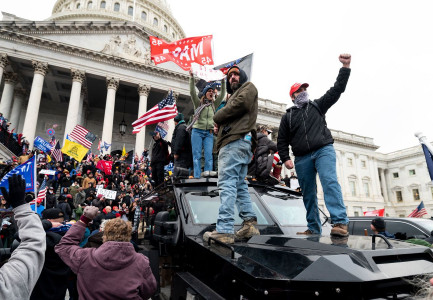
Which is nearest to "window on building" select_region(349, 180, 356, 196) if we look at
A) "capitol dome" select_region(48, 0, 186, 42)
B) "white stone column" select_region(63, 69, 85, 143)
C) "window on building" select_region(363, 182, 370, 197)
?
"window on building" select_region(363, 182, 370, 197)

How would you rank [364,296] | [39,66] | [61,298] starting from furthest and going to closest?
[39,66] → [61,298] → [364,296]

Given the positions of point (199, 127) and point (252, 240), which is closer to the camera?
point (252, 240)

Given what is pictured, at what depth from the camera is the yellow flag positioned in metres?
15.9

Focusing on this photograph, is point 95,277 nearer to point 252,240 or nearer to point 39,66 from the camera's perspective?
point 252,240

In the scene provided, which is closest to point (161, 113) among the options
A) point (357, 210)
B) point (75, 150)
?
point (75, 150)

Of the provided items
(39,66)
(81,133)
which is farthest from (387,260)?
(39,66)

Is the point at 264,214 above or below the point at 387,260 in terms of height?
above

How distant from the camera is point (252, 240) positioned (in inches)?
107

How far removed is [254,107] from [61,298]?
145 inches

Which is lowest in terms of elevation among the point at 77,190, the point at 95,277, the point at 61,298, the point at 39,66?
the point at 61,298

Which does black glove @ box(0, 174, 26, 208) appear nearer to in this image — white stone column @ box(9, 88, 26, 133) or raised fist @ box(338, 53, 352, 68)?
raised fist @ box(338, 53, 352, 68)

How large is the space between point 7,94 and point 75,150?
588 inches

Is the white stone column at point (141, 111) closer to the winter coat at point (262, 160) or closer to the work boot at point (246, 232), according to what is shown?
the winter coat at point (262, 160)

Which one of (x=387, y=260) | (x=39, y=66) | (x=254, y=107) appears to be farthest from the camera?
(x=39, y=66)
